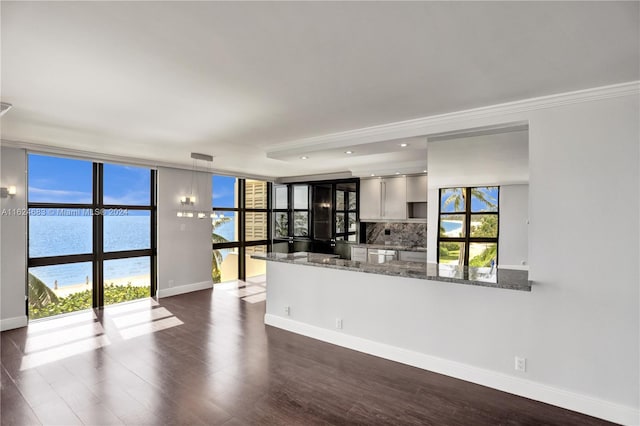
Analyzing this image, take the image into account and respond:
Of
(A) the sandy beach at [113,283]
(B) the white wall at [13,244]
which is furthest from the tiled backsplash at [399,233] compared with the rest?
(B) the white wall at [13,244]

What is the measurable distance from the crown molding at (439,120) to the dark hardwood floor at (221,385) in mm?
2374

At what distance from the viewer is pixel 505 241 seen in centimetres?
306

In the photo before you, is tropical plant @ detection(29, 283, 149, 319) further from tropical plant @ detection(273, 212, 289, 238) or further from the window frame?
the window frame

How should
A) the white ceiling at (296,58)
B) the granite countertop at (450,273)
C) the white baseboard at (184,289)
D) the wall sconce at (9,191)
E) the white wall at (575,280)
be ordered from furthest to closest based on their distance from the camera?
the white baseboard at (184,289) → the wall sconce at (9,191) → the granite countertop at (450,273) → the white wall at (575,280) → the white ceiling at (296,58)

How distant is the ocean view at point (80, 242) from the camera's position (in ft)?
15.8

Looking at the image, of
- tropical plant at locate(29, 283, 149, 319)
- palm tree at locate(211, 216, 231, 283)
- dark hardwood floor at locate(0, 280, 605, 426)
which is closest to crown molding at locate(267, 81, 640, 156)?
dark hardwood floor at locate(0, 280, 605, 426)

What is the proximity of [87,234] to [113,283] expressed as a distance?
94 centimetres

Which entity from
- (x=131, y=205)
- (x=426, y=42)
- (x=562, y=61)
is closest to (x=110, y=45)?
(x=426, y=42)

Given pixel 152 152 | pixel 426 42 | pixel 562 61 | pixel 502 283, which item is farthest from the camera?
pixel 152 152

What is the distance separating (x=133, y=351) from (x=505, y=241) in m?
4.09

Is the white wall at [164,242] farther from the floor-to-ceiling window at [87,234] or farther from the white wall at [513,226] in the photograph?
the white wall at [513,226]

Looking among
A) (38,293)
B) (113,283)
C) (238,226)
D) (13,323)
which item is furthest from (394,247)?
(13,323)

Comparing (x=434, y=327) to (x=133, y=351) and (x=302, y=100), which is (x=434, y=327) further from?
(x=133, y=351)

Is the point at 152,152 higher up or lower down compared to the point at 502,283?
higher up
